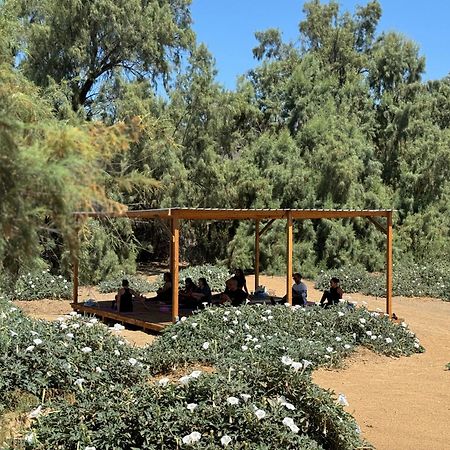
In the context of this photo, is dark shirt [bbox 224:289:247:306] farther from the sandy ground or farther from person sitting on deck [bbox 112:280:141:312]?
person sitting on deck [bbox 112:280:141:312]

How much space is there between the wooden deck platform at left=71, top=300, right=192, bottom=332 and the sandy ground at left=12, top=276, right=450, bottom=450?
0.85 feet

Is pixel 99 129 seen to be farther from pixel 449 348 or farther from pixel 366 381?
pixel 449 348

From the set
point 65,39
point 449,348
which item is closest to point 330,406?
point 449,348

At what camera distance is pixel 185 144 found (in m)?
24.7

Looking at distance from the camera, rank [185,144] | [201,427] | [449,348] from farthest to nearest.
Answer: [185,144] < [449,348] < [201,427]

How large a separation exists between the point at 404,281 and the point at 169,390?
17257mm

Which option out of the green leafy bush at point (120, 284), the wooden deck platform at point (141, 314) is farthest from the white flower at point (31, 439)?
the green leafy bush at point (120, 284)

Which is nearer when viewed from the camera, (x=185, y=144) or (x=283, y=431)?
(x=283, y=431)

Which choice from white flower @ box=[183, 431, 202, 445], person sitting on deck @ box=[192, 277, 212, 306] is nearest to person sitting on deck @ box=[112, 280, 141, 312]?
person sitting on deck @ box=[192, 277, 212, 306]

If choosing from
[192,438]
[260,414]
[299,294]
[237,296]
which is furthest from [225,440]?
[299,294]

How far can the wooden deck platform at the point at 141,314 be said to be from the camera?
12117 mm

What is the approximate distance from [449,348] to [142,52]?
1582cm

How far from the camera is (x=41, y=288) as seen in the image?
1814cm

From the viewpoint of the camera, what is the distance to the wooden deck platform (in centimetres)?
1212
